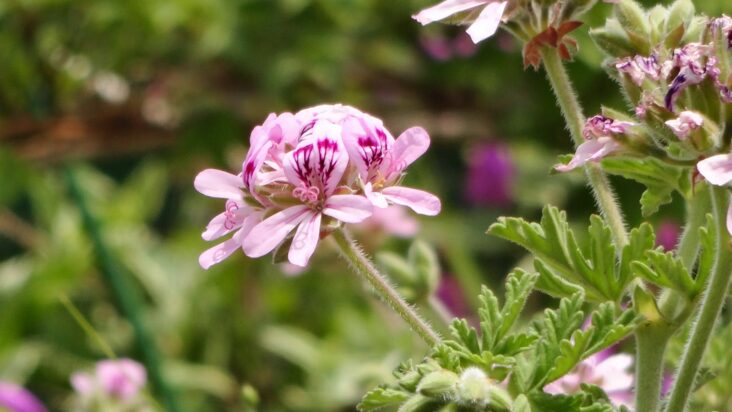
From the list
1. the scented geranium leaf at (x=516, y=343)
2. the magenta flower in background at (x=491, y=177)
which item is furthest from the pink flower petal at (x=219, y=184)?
the magenta flower in background at (x=491, y=177)

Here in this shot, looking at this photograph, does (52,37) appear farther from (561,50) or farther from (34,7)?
(561,50)

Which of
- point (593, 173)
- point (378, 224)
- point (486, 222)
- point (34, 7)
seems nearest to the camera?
point (593, 173)

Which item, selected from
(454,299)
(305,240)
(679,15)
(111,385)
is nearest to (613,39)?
(679,15)

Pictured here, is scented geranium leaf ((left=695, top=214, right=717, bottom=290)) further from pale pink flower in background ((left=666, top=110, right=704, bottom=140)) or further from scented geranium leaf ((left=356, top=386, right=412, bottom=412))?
scented geranium leaf ((left=356, top=386, right=412, bottom=412))

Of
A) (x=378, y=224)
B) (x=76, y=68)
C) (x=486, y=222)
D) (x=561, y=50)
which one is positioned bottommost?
(x=561, y=50)

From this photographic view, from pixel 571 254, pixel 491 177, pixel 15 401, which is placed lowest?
pixel 571 254

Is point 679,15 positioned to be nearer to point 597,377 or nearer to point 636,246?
point 636,246

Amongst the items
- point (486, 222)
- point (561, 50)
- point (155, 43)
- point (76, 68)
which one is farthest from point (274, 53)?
point (561, 50)
